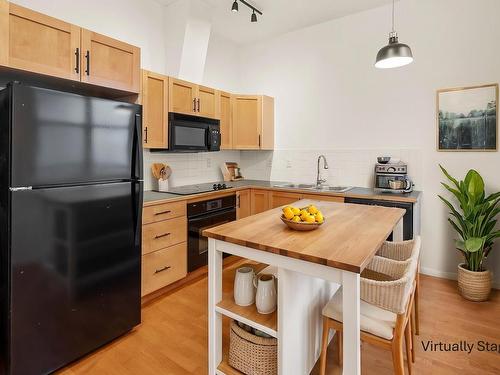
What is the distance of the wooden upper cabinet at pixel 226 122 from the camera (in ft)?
12.7

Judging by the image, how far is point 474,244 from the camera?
101 inches

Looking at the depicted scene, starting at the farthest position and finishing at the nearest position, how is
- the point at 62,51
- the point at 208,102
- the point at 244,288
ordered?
the point at 208,102 → the point at 62,51 → the point at 244,288

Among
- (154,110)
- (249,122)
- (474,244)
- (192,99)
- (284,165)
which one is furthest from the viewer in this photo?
(284,165)

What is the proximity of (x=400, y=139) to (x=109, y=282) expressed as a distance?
10.6 ft

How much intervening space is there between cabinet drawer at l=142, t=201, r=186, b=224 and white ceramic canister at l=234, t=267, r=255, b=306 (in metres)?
1.27

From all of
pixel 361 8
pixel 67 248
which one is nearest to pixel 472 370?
pixel 67 248

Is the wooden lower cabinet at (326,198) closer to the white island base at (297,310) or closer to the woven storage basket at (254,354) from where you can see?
the white island base at (297,310)

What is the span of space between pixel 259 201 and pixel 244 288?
2275 mm

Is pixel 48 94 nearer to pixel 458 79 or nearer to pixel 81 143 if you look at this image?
pixel 81 143

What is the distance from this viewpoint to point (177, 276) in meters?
2.87

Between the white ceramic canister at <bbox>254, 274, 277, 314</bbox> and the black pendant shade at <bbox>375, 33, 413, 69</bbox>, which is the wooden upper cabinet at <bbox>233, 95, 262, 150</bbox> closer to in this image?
the black pendant shade at <bbox>375, 33, 413, 69</bbox>

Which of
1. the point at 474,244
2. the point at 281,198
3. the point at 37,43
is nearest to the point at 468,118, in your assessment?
the point at 474,244

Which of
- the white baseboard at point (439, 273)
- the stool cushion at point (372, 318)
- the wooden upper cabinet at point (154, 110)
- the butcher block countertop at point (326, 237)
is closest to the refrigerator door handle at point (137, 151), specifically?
the wooden upper cabinet at point (154, 110)

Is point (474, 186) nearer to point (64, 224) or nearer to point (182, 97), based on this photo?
point (182, 97)
